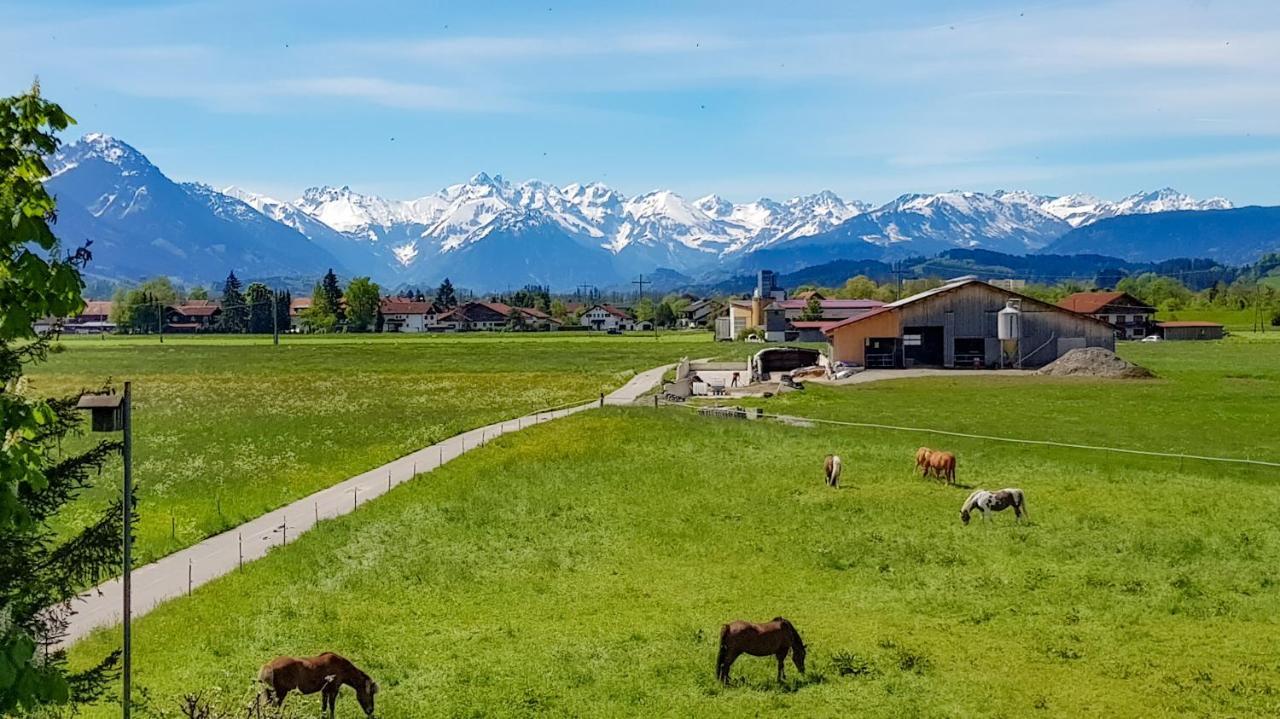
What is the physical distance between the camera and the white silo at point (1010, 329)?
88.6 meters

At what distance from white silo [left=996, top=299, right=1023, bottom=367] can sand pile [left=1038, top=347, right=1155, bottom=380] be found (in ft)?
17.3

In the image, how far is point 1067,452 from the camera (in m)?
43.5

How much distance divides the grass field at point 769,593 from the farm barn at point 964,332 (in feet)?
161

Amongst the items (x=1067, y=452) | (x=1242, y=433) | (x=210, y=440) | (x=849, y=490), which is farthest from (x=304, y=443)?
(x=1242, y=433)

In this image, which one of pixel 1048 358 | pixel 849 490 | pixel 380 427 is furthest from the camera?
pixel 1048 358

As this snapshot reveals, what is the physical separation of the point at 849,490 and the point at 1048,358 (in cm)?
6304

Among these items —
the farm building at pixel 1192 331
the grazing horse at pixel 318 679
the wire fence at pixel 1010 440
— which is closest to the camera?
the grazing horse at pixel 318 679

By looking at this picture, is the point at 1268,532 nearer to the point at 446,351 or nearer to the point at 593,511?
the point at 593,511

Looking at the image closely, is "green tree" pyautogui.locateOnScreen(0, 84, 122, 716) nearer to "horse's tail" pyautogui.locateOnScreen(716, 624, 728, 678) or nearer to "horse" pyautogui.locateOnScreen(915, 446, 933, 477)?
"horse's tail" pyautogui.locateOnScreen(716, 624, 728, 678)

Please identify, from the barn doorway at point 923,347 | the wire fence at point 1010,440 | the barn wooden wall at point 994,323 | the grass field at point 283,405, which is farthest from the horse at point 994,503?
the barn doorway at point 923,347

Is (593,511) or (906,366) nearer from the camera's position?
(593,511)

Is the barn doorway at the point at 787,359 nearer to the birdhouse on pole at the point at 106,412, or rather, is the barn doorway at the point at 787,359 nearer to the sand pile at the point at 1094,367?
the sand pile at the point at 1094,367

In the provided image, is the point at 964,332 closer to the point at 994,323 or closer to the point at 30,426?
the point at 994,323

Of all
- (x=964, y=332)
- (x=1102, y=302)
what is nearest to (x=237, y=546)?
(x=964, y=332)
